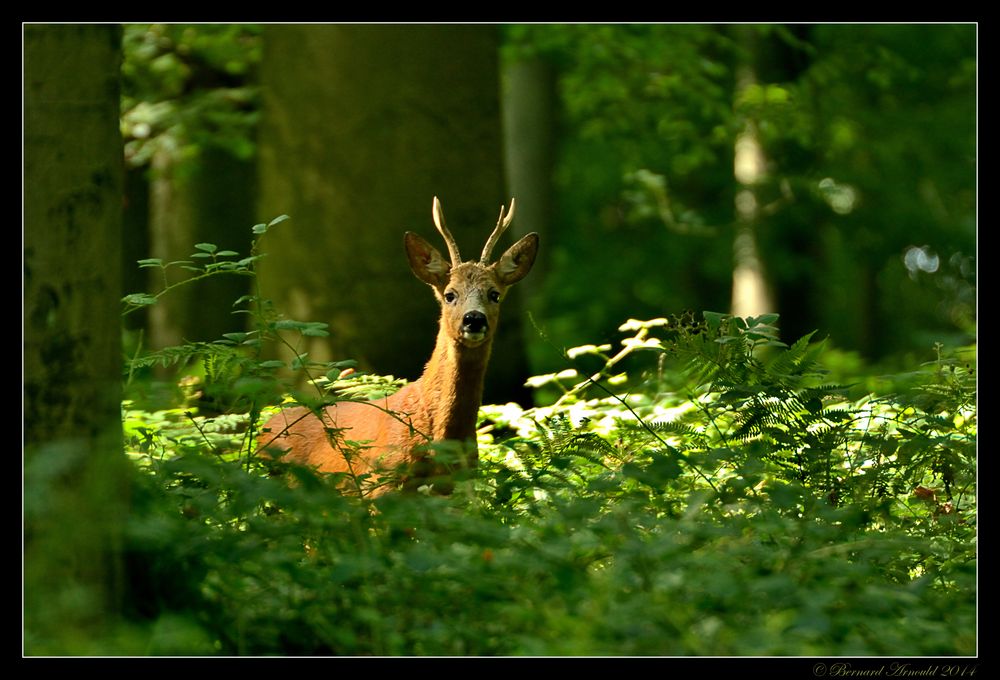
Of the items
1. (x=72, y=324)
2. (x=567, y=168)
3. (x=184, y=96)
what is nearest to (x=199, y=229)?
(x=184, y=96)

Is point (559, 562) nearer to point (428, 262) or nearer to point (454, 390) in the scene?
point (454, 390)

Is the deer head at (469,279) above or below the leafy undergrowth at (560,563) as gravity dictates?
above

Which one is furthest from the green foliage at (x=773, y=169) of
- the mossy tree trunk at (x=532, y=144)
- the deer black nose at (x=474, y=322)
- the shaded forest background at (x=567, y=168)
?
the deer black nose at (x=474, y=322)

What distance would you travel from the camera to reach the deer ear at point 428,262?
293 inches

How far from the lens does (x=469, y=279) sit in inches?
286

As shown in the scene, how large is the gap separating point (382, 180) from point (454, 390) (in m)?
3.17

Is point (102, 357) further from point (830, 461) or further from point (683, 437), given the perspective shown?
point (830, 461)

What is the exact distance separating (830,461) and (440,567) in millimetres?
2306

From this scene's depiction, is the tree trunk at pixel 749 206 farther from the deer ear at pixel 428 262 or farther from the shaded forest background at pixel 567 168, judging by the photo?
the deer ear at pixel 428 262

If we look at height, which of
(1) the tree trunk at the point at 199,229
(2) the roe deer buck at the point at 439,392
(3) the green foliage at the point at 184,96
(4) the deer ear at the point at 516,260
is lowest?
(2) the roe deer buck at the point at 439,392

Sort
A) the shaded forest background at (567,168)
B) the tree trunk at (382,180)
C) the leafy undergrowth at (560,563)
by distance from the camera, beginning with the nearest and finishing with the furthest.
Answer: the leafy undergrowth at (560,563), the tree trunk at (382,180), the shaded forest background at (567,168)

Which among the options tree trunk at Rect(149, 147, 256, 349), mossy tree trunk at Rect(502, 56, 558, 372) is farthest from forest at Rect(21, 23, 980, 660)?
tree trunk at Rect(149, 147, 256, 349)

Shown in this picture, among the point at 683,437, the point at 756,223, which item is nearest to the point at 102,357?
the point at 683,437

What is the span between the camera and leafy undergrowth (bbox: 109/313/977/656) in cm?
400
